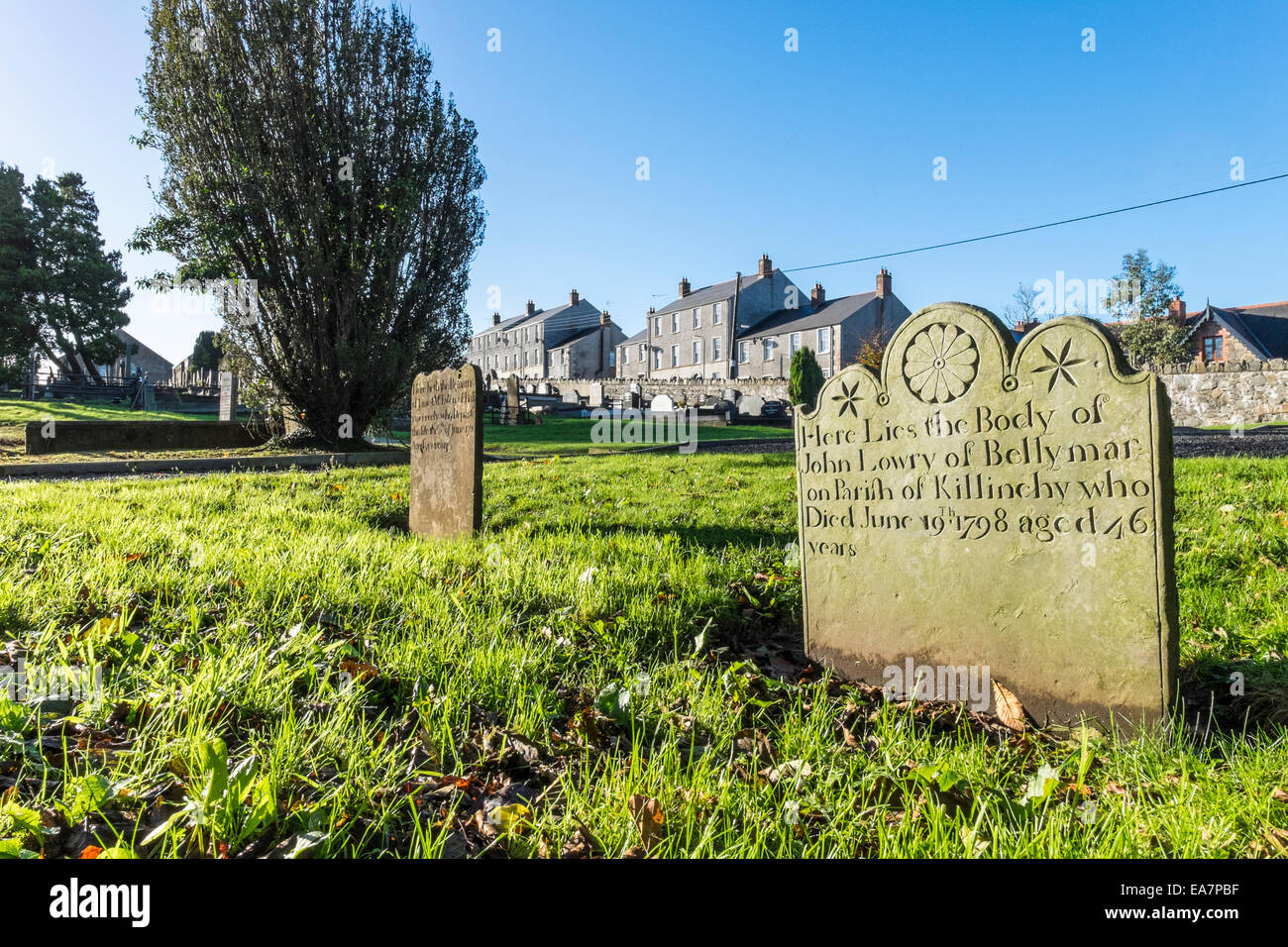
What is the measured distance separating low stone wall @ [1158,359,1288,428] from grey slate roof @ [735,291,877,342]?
2298 cm

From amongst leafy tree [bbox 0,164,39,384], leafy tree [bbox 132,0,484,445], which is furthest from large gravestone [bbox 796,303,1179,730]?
leafy tree [bbox 0,164,39,384]

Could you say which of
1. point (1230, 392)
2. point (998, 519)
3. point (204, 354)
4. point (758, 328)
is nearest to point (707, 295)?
point (758, 328)

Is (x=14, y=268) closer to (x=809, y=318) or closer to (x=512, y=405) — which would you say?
(x=512, y=405)

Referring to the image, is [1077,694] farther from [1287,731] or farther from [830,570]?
[830,570]

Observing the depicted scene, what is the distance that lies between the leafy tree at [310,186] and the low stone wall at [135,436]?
168 centimetres

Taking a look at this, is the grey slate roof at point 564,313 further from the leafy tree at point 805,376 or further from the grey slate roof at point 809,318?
the leafy tree at point 805,376

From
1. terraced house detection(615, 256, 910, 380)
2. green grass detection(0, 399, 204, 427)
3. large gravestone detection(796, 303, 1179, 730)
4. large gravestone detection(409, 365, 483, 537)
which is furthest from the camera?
terraced house detection(615, 256, 910, 380)

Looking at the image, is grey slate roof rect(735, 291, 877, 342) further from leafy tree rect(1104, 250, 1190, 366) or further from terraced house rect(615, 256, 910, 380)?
leafy tree rect(1104, 250, 1190, 366)

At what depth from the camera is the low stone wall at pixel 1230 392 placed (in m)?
25.7

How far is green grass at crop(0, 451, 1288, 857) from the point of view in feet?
5.85

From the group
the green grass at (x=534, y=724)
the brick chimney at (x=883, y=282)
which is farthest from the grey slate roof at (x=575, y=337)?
the green grass at (x=534, y=724)

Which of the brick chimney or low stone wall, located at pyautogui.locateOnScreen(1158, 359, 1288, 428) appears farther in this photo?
the brick chimney

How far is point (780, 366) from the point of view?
54.4m

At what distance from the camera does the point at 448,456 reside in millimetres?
5961
